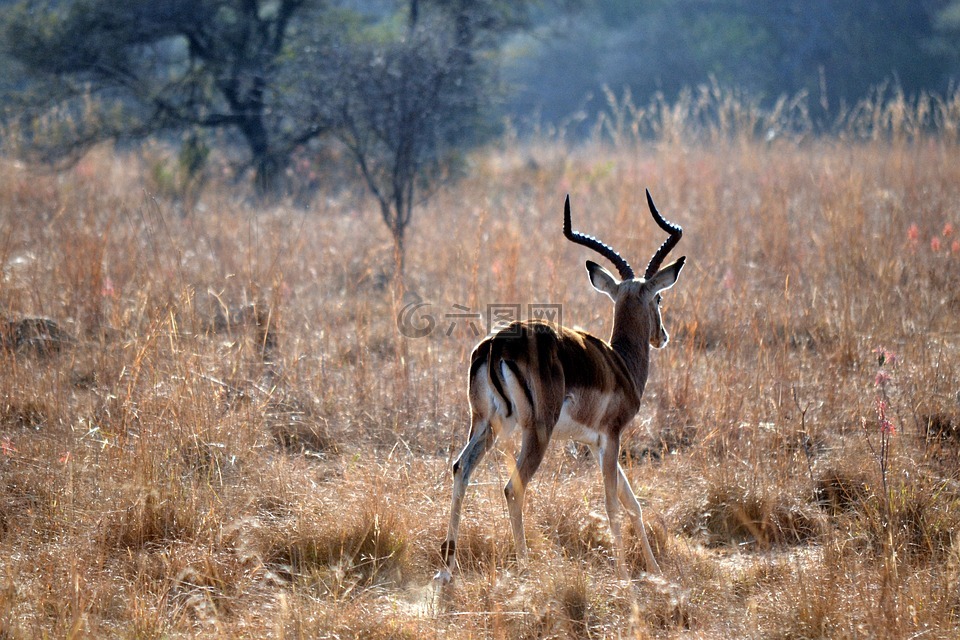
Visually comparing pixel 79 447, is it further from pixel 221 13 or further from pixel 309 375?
pixel 221 13

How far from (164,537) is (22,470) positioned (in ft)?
2.75

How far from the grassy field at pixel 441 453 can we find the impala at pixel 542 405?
194 mm

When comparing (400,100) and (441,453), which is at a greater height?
(400,100)

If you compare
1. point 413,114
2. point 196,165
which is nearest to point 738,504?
point 413,114

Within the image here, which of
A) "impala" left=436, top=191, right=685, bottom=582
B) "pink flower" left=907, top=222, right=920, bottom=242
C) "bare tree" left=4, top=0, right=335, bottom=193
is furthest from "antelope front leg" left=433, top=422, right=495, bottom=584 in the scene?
"bare tree" left=4, top=0, right=335, bottom=193

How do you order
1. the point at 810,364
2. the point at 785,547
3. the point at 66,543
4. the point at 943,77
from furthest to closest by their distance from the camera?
the point at 943,77 < the point at 810,364 < the point at 785,547 < the point at 66,543

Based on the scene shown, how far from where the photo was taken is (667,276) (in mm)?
4078

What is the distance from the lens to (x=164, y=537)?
3.46 m

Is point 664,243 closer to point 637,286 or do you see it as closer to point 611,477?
point 637,286

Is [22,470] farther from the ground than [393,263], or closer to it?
closer to it

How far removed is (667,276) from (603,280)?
1.02 ft

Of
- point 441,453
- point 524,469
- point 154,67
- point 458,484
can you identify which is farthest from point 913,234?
point 154,67

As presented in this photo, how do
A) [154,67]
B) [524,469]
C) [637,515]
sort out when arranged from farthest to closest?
[154,67]
[637,515]
[524,469]

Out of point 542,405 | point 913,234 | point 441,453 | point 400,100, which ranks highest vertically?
point 400,100
